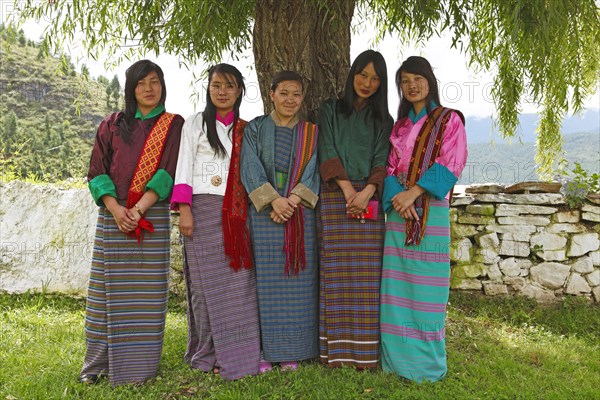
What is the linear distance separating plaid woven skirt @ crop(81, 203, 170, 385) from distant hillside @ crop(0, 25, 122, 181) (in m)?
7.57

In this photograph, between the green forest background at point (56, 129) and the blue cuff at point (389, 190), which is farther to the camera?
the green forest background at point (56, 129)

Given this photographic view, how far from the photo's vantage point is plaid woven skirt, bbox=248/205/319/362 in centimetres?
312

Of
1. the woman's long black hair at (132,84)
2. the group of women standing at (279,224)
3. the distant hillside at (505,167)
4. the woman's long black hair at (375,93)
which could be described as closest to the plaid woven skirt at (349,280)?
the group of women standing at (279,224)

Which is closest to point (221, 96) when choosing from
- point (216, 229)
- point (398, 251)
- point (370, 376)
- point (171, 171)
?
point (171, 171)

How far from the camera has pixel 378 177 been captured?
3.12 m

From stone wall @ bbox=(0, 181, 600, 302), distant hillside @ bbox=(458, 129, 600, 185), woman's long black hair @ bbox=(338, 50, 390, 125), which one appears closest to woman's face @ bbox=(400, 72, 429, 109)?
woman's long black hair @ bbox=(338, 50, 390, 125)

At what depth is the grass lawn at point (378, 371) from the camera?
117 inches

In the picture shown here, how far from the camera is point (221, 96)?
311 centimetres

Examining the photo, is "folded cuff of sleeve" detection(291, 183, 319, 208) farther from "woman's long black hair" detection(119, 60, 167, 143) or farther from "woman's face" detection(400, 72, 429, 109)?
"woman's long black hair" detection(119, 60, 167, 143)

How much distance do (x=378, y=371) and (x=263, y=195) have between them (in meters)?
1.29

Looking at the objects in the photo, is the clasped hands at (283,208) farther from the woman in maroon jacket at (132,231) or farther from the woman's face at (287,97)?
the woman in maroon jacket at (132,231)

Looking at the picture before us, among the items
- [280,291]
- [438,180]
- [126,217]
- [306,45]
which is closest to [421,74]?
[438,180]

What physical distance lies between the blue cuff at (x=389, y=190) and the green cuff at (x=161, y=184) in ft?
4.14

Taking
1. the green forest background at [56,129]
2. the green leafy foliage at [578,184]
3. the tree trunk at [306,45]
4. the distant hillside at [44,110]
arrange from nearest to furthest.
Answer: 1. the tree trunk at [306,45]
2. the green leafy foliage at [578,184]
3. the green forest background at [56,129]
4. the distant hillside at [44,110]
